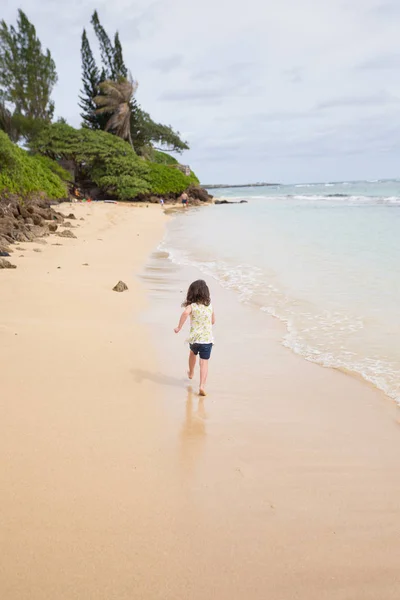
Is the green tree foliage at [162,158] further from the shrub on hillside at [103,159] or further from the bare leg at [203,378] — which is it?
the bare leg at [203,378]

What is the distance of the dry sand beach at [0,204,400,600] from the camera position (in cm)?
210

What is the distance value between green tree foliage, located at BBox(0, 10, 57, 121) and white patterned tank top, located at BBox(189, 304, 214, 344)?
135 feet

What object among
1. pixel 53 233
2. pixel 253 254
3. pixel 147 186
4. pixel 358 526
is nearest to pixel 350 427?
pixel 358 526

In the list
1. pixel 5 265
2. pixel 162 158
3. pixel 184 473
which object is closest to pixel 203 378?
pixel 184 473

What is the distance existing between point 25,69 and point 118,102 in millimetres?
7966

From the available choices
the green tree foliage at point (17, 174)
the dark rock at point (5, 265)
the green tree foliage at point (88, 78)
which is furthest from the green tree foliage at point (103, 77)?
the dark rock at point (5, 265)

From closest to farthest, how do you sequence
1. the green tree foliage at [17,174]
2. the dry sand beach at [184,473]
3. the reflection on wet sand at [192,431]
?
the dry sand beach at [184,473] → the reflection on wet sand at [192,431] → the green tree foliage at [17,174]

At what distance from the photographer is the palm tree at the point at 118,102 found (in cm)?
4059

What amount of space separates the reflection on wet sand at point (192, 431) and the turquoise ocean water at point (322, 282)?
A: 1776 millimetres

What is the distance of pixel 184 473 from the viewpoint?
2.90m

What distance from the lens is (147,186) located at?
37531 millimetres

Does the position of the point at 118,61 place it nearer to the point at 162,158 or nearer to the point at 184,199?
the point at 162,158

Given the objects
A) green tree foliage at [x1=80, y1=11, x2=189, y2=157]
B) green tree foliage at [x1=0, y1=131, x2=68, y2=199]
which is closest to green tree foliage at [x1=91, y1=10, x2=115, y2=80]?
green tree foliage at [x1=80, y1=11, x2=189, y2=157]

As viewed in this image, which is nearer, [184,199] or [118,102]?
[184,199]
